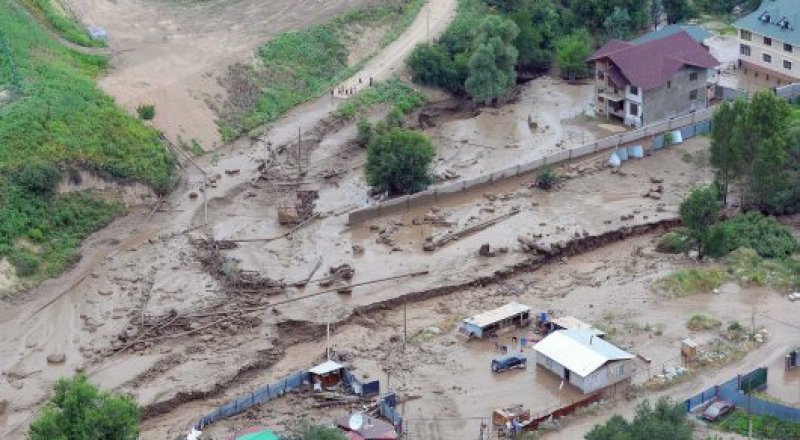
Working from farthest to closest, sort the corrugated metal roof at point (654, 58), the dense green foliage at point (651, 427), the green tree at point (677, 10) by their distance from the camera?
the green tree at point (677, 10)
the corrugated metal roof at point (654, 58)
the dense green foliage at point (651, 427)

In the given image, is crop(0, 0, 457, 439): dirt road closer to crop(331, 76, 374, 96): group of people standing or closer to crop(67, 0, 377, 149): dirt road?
crop(67, 0, 377, 149): dirt road

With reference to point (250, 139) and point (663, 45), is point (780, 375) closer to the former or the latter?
point (663, 45)

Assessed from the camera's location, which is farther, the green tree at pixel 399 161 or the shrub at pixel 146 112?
the shrub at pixel 146 112

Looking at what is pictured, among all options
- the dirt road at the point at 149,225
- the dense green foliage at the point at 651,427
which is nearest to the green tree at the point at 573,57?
the dirt road at the point at 149,225

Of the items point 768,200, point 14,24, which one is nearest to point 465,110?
point 768,200

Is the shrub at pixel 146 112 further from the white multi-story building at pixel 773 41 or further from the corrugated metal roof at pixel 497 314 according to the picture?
the white multi-story building at pixel 773 41
